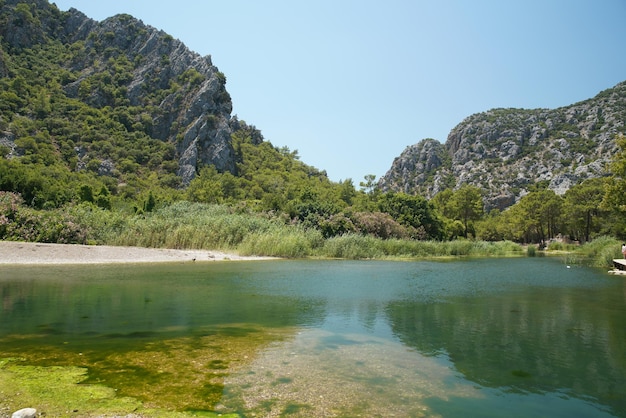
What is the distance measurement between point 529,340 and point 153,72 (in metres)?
106

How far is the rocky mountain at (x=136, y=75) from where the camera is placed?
86562mm

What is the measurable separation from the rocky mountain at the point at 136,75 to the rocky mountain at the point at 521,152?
71.4 m

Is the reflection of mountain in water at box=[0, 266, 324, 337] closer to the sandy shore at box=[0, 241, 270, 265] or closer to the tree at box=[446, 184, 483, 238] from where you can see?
the sandy shore at box=[0, 241, 270, 265]

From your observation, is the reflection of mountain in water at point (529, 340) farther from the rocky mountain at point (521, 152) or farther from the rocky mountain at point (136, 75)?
the rocky mountain at point (521, 152)

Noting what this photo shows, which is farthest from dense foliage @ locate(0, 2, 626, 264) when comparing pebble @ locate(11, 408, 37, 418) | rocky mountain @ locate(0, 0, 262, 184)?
pebble @ locate(11, 408, 37, 418)

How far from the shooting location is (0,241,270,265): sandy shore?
70.2 ft

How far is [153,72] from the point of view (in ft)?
327

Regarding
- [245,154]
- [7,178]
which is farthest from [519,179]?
[7,178]

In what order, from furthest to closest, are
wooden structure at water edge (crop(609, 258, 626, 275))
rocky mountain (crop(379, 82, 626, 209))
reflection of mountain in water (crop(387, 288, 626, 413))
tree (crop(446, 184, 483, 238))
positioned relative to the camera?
1. rocky mountain (crop(379, 82, 626, 209))
2. tree (crop(446, 184, 483, 238))
3. wooden structure at water edge (crop(609, 258, 626, 275))
4. reflection of mountain in water (crop(387, 288, 626, 413))

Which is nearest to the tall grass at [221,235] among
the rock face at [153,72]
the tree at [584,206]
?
the tree at [584,206]

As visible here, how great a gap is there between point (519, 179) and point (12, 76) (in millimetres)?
118191

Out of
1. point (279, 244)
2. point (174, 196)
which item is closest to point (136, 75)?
point (174, 196)

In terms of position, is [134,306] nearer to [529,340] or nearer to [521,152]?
[529,340]

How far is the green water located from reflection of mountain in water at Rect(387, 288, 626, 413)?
1.5 inches
